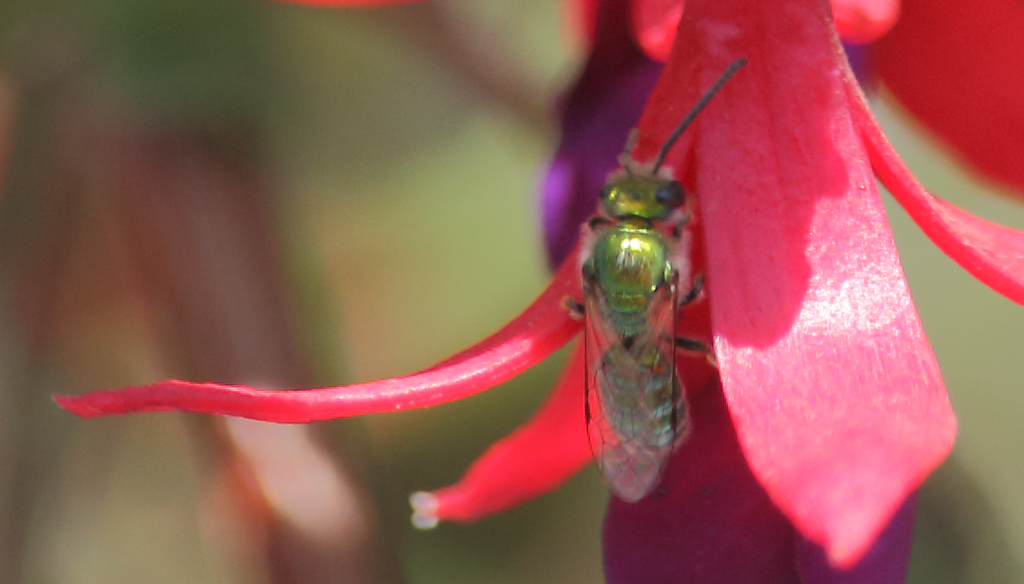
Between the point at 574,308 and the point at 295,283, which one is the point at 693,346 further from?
the point at 295,283

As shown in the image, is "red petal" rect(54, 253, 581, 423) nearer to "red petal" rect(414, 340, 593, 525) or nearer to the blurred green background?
"red petal" rect(414, 340, 593, 525)

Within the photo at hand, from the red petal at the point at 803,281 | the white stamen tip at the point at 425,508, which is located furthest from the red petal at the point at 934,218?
the white stamen tip at the point at 425,508

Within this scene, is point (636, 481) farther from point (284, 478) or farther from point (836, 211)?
point (284, 478)

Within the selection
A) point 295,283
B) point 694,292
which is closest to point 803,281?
point 694,292

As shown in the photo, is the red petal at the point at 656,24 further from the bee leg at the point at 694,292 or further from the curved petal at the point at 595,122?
the bee leg at the point at 694,292

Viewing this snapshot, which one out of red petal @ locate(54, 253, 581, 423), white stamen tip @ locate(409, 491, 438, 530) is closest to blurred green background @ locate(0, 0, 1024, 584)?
white stamen tip @ locate(409, 491, 438, 530)
